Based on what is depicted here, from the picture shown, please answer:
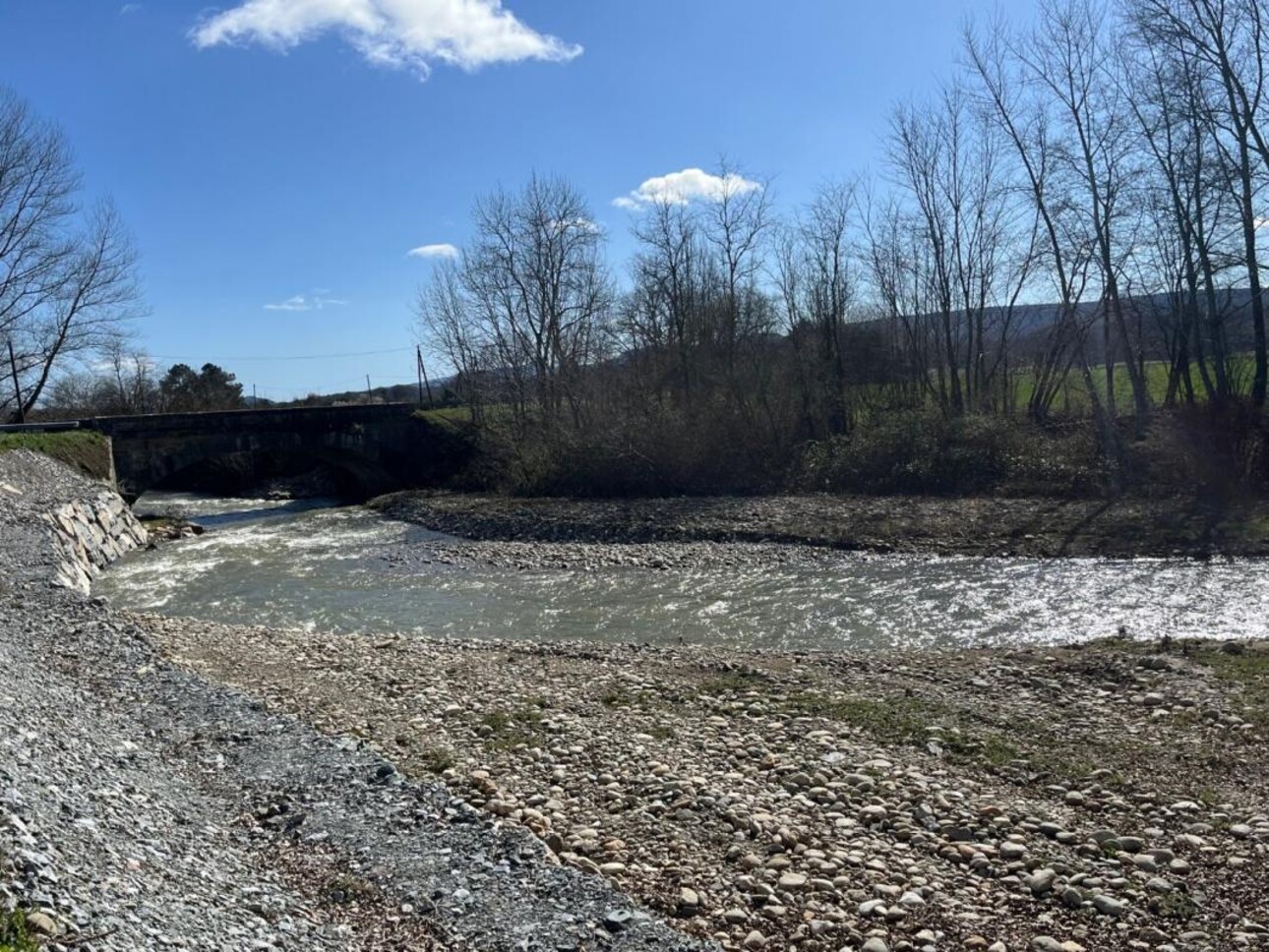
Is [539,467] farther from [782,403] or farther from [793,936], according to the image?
[793,936]

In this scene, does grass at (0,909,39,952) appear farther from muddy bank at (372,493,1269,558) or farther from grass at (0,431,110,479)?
grass at (0,431,110,479)

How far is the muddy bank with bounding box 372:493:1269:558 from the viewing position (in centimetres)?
2055

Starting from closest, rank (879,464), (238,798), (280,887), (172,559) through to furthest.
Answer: (280,887)
(238,798)
(172,559)
(879,464)

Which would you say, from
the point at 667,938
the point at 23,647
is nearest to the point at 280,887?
the point at 667,938

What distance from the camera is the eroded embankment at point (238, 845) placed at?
4.75 m

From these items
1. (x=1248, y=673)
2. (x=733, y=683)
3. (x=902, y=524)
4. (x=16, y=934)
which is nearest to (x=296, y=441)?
(x=902, y=524)

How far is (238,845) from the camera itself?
632 centimetres

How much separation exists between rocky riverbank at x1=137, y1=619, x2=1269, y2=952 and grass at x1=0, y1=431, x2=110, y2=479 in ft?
74.5

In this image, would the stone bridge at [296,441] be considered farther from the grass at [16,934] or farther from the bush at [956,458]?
the grass at [16,934]

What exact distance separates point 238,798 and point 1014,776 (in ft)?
21.8

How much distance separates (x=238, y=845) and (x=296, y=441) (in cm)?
3730

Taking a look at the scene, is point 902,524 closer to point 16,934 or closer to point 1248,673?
point 1248,673

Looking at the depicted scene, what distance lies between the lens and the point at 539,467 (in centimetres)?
3669

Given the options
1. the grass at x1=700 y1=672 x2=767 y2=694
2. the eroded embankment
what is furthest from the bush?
the eroded embankment
